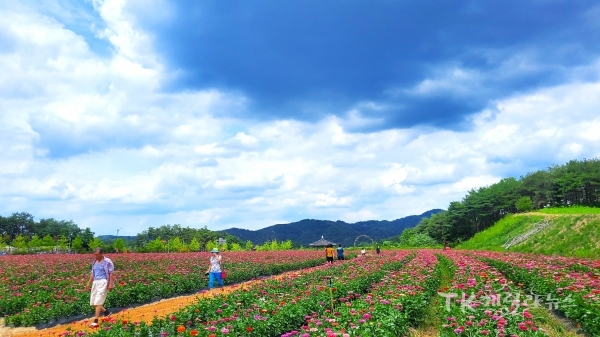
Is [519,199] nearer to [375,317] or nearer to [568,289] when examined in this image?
[568,289]

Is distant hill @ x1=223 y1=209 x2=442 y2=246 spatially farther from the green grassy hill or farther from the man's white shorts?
the man's white shorts

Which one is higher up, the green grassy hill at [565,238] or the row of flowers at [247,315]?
the green grassy hill at [565,238]

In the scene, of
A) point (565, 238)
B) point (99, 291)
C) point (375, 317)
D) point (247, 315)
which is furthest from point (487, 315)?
point (565, 238)

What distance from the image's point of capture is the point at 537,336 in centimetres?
514

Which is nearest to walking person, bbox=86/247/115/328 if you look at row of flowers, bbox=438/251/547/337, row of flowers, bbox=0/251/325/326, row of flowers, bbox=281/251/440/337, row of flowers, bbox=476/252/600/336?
row of flowers, bbox=0/251/325/326

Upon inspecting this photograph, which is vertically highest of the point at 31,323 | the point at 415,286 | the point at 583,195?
the point at 583,195

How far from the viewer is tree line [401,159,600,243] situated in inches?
2292

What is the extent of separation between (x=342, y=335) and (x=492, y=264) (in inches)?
549

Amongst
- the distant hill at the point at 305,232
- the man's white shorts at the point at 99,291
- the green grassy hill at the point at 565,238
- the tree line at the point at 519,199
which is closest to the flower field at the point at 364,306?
the man's white shorts at the point at 99,291

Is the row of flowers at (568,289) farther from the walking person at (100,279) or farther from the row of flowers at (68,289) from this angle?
the row of flowers at (68,289)

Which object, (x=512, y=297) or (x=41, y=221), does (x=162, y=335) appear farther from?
A: (x=41, y=221)

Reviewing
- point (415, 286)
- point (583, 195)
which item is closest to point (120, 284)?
point (415, 286)

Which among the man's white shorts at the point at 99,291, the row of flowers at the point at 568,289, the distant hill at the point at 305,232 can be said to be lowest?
the row of flowers at the point at 568,289

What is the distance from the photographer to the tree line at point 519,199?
2292 inches
